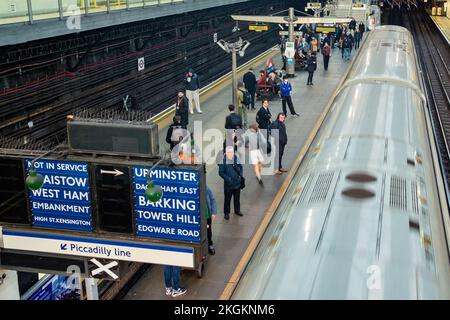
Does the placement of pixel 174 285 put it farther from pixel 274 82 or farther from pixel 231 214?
Result: pixel 274 82

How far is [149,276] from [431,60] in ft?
101

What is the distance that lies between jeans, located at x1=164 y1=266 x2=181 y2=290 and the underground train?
1870 mm

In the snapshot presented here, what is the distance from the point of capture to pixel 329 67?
27.9 metres

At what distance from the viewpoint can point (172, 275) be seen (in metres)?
8.11

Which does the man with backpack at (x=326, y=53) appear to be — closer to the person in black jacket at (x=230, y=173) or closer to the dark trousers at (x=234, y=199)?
the dark trousers at (x=234, y=199)

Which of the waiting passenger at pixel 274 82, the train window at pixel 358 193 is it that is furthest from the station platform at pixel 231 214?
the train window at pixel 358 193

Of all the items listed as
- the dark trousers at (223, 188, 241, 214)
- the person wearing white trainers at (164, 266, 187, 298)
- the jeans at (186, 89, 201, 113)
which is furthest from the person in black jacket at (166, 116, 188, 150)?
the jeans at (186, 89, 201, 113)

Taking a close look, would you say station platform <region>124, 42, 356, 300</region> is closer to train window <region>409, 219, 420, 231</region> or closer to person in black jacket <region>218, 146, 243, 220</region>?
person in black jacket <region>218, 146, 243, 220</region>

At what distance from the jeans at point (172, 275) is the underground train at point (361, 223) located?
73.6 inches

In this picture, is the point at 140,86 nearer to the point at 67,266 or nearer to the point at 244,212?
the point at 244,212

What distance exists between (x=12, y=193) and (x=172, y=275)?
2.47 metres

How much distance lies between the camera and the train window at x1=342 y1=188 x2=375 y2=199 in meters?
5.81

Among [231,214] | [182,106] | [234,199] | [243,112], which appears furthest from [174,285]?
[243,112]
